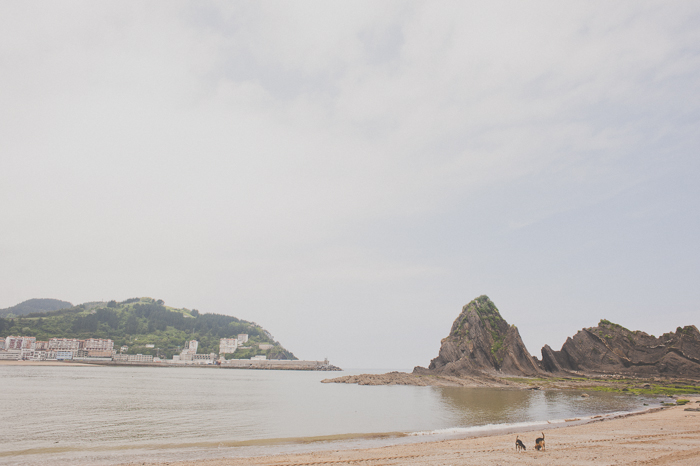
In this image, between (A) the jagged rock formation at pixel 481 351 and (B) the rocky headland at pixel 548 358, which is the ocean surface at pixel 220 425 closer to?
(B) the rocky headland at pixel 548 358

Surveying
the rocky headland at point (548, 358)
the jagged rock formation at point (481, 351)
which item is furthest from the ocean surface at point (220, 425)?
the jagged rock formation at point (481, 351)

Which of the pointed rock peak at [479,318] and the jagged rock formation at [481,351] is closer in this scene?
the jagged rock formation at [481,351]

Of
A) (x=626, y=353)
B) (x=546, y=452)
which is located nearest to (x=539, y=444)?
(x=546, y=452)

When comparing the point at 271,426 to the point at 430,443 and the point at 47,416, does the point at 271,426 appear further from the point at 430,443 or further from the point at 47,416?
the point at 47,416

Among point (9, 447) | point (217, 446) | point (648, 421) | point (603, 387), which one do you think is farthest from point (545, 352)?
point (9, 447)

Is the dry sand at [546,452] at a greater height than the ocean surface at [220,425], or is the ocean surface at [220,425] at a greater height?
the dry sand at [546,452]

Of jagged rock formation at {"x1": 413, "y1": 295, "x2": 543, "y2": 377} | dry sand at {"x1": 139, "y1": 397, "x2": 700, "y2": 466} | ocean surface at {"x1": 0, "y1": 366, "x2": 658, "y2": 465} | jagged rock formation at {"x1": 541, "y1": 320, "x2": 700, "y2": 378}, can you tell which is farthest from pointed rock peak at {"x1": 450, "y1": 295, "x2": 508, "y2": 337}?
dry sand at {"x1": 139, "y1": 397, "x2": 700, "y2": 466}

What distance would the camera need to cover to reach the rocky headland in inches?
4080

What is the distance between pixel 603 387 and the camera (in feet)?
276

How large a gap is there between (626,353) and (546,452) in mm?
123074

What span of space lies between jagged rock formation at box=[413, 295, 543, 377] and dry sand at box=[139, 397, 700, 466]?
85.7 m

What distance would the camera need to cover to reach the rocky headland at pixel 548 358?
10362 centimetres

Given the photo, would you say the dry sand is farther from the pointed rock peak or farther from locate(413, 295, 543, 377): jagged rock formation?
the pointed rock peak

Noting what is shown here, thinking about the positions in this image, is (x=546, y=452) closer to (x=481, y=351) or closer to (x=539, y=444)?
(x=539, y=444)
